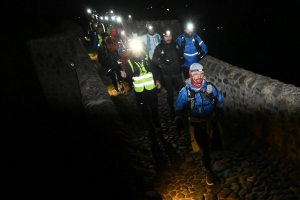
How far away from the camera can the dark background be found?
11.9 meters

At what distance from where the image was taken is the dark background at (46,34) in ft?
39.2

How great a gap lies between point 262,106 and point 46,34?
1135 cm

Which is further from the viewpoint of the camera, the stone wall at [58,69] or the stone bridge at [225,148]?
the stone wall at [58,69]

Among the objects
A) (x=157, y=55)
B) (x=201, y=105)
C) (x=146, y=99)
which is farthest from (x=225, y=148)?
(x=157, y=55)

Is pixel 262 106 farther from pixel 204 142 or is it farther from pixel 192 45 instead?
pixel 192 45

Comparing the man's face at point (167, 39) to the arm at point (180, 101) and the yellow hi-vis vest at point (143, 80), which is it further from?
the arm at point (180, 101)

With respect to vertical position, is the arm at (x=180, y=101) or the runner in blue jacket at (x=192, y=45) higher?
the runner in blue jacket at (x=192, y=45)

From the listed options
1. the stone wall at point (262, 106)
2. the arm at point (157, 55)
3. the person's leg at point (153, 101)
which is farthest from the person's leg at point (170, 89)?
the stone wall at point (262, 106)

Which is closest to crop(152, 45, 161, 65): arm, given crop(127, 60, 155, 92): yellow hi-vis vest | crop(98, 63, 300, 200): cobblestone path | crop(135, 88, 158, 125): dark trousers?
crop(127, 60, 155, 92): yellow hi-vis vest

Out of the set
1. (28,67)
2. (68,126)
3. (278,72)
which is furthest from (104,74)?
(28,67)

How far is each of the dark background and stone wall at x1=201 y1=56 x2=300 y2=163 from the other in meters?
6.00

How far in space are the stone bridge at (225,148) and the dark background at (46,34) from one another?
519 centimetres

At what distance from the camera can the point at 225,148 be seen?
5488mm

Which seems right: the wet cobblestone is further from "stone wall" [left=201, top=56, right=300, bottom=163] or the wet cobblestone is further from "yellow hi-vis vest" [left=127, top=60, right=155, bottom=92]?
"yellow hi-vis vest" [left=127, top=60, right=155, bottom=92]
